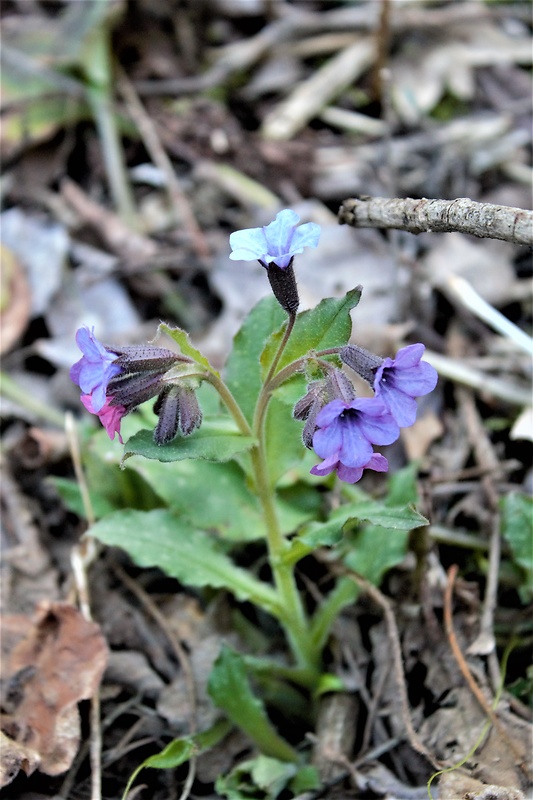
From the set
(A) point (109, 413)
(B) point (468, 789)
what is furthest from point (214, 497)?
(B) point (468, 789)

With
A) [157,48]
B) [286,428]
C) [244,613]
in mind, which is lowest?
[244,613]

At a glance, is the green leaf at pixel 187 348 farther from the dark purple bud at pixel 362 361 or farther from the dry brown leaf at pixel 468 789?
the dry brown leaf at pixel 468 789

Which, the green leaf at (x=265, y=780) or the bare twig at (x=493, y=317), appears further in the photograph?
the bare twig at (x=493, y=317)

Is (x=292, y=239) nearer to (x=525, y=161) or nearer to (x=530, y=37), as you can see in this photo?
(x=525, y=161)

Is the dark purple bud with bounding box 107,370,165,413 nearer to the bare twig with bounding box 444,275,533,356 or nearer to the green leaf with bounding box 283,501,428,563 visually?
the green leaf with bounding box 283,501,428,563

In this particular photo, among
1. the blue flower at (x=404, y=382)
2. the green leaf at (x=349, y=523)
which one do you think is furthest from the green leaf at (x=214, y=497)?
the blue flower at (x=404, y=382)

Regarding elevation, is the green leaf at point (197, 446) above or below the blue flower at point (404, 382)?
below

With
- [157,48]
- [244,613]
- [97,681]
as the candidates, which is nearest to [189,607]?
[244,613]
